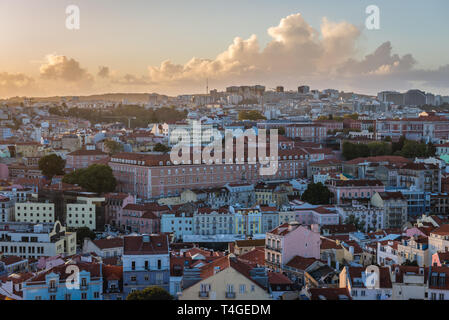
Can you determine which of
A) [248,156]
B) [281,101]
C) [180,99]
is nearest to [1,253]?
[248,156]

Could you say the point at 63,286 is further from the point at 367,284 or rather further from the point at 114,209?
the point at 114,209

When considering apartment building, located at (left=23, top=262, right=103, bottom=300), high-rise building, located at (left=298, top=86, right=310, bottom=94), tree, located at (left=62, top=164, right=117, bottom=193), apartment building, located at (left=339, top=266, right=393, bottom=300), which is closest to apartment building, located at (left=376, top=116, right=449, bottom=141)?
tree, located at (left=62, top=164, right=117, bottom=193)

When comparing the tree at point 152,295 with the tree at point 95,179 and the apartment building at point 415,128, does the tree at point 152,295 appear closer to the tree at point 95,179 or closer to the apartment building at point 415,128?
the tree at point 95,179

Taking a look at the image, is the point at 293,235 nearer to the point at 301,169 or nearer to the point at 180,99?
the point at 301,169

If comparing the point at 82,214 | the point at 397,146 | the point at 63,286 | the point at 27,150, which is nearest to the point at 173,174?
the point at 82,214

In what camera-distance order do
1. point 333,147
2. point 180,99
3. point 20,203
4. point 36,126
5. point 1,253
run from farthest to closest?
point 180,99 < point 36,126 < point 333,147 < point 20,203 < point 1,253

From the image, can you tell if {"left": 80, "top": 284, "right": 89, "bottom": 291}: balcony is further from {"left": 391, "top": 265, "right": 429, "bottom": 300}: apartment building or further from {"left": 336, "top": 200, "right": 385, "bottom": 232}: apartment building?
{"left": 336, "top": 200, "right": 385, "bottom": 232}: apartment building

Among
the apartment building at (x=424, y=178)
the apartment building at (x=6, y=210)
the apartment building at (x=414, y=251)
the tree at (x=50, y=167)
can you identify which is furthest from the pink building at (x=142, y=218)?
the apartment building at (x=424, y=178)
